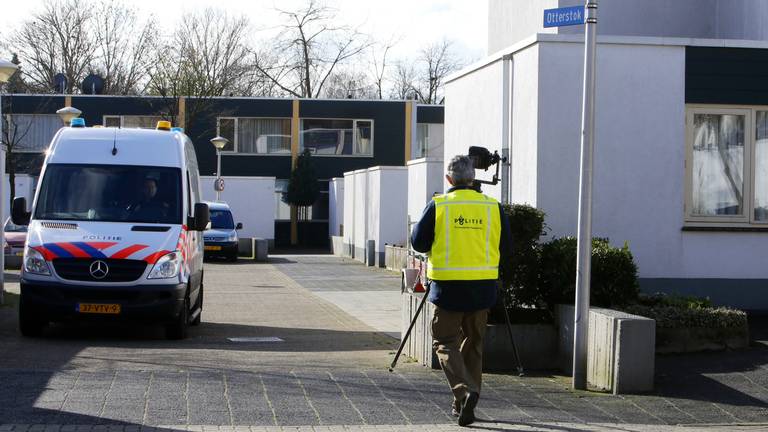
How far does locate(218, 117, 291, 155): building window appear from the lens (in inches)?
2060

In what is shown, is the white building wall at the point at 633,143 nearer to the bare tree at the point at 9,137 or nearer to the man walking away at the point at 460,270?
the man walking away at the point at 460,270

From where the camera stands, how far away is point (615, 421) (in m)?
8.57

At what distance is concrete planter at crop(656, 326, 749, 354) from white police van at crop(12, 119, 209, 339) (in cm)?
575

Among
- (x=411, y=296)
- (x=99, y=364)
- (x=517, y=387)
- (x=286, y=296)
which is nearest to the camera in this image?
(x=517, y=387)

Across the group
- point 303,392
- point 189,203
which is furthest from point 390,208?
point 303,392

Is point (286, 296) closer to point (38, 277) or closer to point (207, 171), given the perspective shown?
point (38, 277)

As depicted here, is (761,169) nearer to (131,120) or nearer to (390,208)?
(390,208)

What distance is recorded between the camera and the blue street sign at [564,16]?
9688mm

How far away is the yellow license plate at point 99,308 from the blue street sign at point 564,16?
6.38 metres

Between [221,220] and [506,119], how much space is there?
74.4ft

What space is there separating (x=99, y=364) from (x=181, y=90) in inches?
1363

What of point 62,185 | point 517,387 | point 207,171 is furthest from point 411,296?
point 207,171

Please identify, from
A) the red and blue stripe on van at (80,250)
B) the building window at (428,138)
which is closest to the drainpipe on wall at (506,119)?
the red and blue stripe on van at (80,250)

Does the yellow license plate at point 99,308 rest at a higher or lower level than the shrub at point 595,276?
lower
